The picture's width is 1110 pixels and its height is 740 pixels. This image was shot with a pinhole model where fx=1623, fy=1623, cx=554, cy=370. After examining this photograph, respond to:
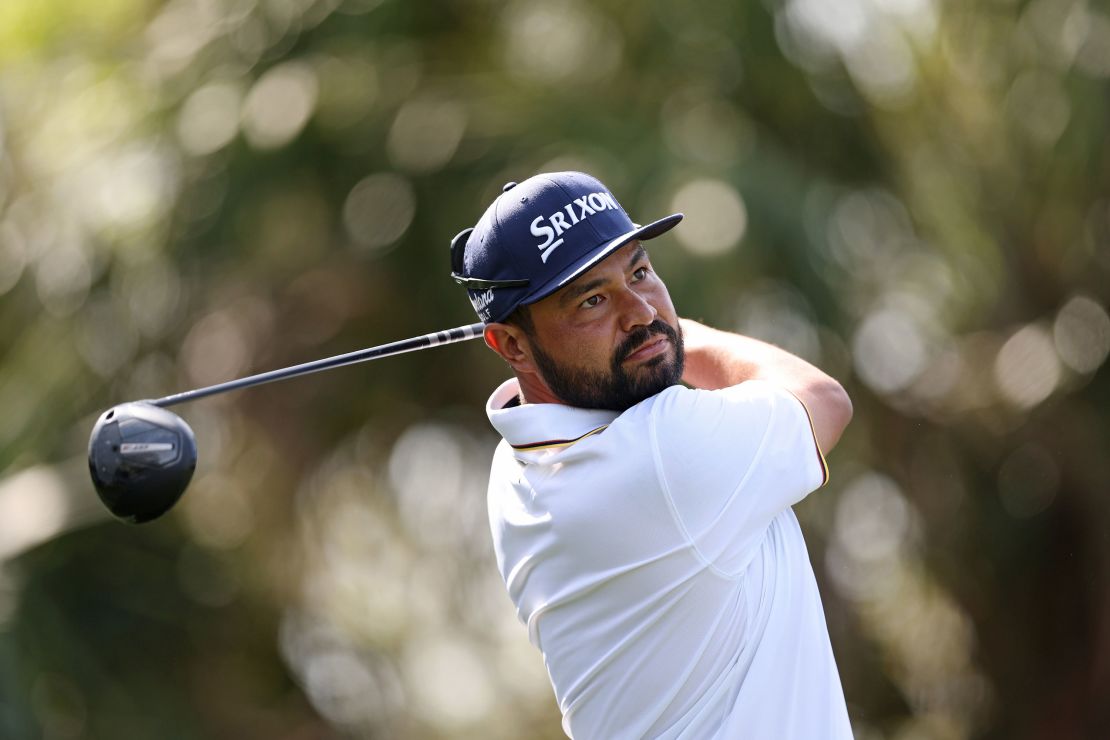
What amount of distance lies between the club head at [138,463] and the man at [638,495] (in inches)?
21.8

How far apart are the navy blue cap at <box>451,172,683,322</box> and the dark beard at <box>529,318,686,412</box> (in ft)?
0.40

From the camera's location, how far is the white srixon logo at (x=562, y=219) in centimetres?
252

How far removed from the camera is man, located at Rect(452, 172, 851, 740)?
2438 millimetres

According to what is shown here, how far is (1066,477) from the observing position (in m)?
6.95

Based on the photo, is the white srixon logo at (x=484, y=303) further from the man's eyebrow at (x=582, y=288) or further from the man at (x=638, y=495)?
the man's eyebrow at (x=582, y=288)

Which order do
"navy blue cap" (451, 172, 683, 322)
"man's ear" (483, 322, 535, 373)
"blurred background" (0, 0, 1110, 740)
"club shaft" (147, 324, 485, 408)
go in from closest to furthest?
"navy blue cap" (451, 172, 683, 322), "man's ear" (483, 322, 535, 373), "club shaft" (147, 324, 485, 408), "blurred background" (0, 0, 1110, 740)

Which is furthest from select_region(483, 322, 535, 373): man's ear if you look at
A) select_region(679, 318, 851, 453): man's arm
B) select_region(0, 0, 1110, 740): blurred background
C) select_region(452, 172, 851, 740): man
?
select_region(0, 0, 1110, 740): blurred background

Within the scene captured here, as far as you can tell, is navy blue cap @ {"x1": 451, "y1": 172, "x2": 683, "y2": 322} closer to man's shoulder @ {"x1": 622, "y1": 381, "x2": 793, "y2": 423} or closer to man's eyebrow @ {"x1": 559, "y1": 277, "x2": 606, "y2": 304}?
man's eyebrow @ {"x1": 559, "y1": 277, "x2": 606, "y2": 304}

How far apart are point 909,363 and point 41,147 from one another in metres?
4.13

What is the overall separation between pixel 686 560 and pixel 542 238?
54cm

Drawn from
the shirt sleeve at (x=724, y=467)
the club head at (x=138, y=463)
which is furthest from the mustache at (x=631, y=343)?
the club head at (x=138, y=463)

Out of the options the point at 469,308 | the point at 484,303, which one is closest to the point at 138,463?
the point at 484,303

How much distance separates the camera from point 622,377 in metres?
2.54

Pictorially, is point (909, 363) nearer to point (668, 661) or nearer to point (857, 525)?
point (857, 525)
